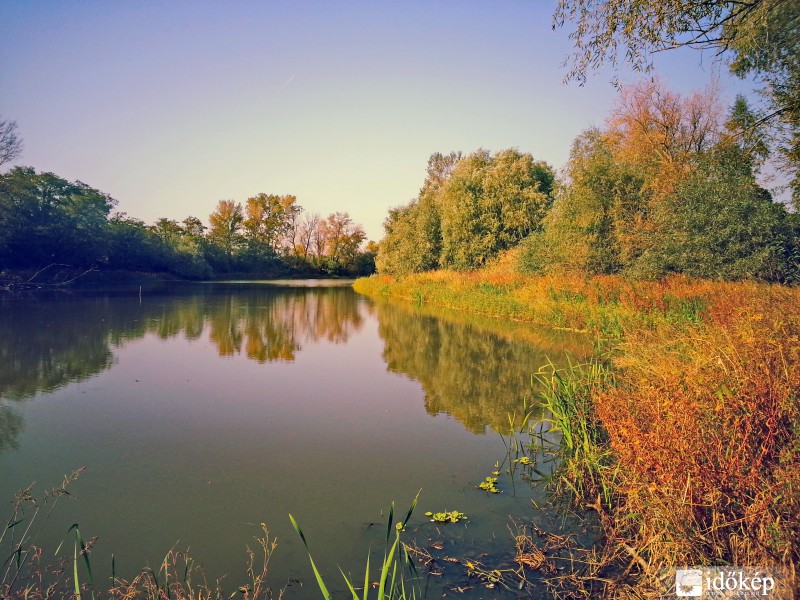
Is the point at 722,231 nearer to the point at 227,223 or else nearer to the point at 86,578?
the point at 86,578

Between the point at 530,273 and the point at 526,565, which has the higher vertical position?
the point at 530,273

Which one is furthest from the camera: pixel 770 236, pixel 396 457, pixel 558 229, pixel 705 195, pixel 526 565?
pixel 558 229

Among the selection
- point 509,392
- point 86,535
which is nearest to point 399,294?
point 509,392

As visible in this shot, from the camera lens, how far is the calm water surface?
464 cm

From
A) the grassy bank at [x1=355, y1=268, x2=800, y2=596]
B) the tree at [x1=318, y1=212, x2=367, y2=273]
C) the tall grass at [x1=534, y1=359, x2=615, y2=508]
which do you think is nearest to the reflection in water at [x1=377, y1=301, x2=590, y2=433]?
the tall grass at [x1=534, y1=359, x2=615, y2=508]

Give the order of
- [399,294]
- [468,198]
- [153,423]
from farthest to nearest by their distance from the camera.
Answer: [399,294] < [468,198] < [153,423]

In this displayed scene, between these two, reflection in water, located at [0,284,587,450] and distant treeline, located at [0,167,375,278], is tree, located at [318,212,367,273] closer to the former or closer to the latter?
distant treeline, located at [0,167,375,278]

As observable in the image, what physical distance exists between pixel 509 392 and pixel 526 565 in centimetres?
606

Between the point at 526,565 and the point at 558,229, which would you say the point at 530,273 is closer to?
the point at 558,229

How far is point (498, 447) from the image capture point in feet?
23.1

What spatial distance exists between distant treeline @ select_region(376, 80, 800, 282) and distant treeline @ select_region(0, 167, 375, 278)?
64.9 feet

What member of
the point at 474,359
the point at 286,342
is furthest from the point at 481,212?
the point at 474,359

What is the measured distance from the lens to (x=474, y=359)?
13.6 m

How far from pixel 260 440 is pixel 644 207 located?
2149cm
